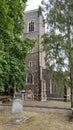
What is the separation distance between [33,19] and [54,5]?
2725cm

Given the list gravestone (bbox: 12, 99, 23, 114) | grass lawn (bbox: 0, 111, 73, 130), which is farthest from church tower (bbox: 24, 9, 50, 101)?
grass lawn (bbox: 0, 111, 73, 130)

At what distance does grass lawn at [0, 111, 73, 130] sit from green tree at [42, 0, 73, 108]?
2617mm

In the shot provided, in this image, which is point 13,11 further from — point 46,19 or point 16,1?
point 46,19

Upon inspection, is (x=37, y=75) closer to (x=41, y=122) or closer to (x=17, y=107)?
(x=17, y=107)

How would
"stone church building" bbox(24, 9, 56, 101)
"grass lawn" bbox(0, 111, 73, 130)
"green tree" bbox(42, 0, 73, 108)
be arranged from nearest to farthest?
"grass lawn" bbox(0, 111, 73, 130)
"green tree" bbox(42, 0, 73, 108)
"stone church building" bbox(24, 9, 56, 101)

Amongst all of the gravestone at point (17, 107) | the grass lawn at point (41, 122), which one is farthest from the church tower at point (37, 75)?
the grass lawn at point (41, 122)

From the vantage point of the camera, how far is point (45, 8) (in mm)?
17500

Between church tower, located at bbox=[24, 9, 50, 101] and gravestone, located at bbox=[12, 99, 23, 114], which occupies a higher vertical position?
church tower, located at bbox=[24, 9, 50, 101]

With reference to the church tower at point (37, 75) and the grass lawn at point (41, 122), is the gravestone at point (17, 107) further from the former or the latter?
the church tower at point (37, 75)

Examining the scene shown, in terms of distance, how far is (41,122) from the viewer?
1440 centimetres

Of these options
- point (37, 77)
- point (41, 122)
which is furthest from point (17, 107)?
point (37, 77)

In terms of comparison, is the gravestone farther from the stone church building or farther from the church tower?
the church tower

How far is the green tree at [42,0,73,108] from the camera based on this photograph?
A: 1617cm

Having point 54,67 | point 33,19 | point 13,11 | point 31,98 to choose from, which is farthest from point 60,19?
point 33,19
